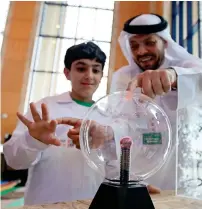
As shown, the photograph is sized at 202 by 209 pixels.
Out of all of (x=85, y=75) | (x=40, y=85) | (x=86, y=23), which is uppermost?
(x=86, y=23)

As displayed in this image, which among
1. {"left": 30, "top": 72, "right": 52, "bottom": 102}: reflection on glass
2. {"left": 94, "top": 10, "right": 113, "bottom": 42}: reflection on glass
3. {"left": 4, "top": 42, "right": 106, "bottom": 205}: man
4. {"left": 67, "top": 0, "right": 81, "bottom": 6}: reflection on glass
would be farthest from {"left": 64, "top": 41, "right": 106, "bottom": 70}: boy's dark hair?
{"left": 67, "top": 0, "right": 81, "bottom": 6}: reflection on glass

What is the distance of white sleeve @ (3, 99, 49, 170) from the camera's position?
585 millimetres

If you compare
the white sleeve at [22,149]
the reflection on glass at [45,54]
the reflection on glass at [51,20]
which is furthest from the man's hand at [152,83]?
the reflection on glass at [51,20]

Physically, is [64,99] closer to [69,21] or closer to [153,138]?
[153,138]

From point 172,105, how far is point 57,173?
1.35ft

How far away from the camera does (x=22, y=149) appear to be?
0.60m

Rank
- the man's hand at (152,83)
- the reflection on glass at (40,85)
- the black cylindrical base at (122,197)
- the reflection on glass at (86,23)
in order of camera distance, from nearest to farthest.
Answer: the black cylindrical base at (122,197) → the man's hand at (152,83) → the reflection on glass at (40,85) → the reflection on glass at (86,23)

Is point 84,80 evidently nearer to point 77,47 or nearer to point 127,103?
point 77,47

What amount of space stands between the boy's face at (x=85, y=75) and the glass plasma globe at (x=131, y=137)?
0.40 m

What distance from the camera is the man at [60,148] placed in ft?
1.91

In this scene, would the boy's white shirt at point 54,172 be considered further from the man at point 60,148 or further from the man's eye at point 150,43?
the man's eye at point 150,43

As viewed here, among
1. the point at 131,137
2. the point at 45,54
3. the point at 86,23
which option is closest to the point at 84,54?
the point at 131,137

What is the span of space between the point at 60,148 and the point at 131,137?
0.39 meters

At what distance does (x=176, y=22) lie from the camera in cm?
296
